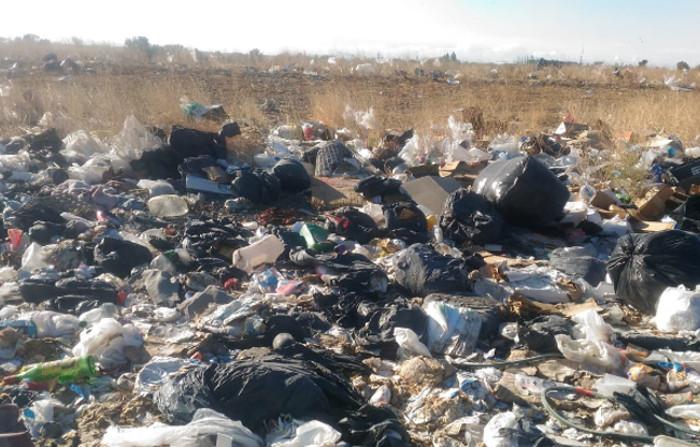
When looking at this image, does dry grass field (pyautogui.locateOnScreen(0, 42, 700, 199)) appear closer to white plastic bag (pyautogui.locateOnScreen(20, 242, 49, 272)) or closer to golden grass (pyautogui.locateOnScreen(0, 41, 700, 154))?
golden grass (pyautogui.locateOnScreen(0, 41, 700, 154))

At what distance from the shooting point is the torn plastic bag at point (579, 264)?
4344 millimetres

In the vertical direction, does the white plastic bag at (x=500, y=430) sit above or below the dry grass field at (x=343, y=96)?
below

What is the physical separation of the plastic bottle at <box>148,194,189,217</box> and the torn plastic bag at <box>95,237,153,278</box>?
108cm

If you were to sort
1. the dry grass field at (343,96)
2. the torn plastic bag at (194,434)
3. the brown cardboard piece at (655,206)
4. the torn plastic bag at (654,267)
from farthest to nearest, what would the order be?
the dry grass field at (343,96), the brown cardboard piece at (655,206), the torn plastic bag at (654,267), the torn plastic bag at (194,434)

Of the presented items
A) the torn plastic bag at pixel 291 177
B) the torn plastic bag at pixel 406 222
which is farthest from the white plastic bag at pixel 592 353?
the torn plastic bag at pixel 291 177

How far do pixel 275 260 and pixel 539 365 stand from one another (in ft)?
7.45

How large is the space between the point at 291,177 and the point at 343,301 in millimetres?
2772

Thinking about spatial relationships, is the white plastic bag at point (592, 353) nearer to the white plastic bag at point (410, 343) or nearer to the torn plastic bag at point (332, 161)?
the white plastic bag at point (410, 343)

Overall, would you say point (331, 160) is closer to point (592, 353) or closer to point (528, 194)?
Answer: point (528, 194)

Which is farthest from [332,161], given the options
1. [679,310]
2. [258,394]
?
[258,394]

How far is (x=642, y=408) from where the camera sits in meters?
2.65

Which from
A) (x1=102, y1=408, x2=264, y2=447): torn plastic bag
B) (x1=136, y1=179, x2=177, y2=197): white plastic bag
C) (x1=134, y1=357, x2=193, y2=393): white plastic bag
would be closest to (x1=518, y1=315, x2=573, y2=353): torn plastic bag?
(x1=102, y1=408, x2=264, y2=447): torn plastic bag

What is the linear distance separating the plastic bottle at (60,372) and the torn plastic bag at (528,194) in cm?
362

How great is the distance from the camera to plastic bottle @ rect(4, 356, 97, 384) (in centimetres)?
305
